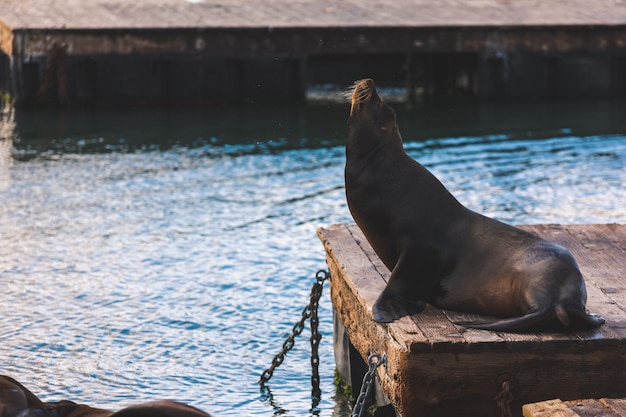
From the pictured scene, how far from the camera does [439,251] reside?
568 cm

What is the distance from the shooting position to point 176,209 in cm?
1339

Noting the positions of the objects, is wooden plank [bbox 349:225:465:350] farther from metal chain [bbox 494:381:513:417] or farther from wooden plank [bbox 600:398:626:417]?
wooden plank [bbox 600:398:626:417]

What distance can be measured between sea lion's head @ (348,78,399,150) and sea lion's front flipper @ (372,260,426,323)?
79 cm

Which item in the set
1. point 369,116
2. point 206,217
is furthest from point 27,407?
point 206,217

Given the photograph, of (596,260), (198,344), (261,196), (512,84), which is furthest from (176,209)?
(512,84)

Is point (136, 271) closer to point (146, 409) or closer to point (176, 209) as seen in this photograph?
point (176, 209)

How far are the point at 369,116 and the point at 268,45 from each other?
17.5m

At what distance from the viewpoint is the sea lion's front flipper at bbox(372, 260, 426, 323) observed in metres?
5.50

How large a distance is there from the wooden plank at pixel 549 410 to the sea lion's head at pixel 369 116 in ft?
6.78

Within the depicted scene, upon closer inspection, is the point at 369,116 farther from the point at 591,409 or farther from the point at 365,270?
the point at 591,409

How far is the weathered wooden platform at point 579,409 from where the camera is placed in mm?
4379

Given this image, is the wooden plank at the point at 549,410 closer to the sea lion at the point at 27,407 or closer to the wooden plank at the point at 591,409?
the wooden plank at the point at 591,409

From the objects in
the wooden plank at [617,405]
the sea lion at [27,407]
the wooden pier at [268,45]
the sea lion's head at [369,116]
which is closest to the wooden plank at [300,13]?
the wooden pier at [268,45]

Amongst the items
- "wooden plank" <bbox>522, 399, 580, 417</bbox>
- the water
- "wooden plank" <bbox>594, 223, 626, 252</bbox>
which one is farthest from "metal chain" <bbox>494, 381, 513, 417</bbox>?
"wooden plank" <bbox>594, 223, 626, 252</bbox>
